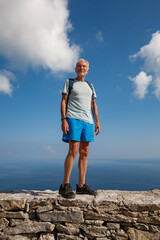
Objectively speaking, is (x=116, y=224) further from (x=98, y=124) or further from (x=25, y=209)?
(x=98, y=124)

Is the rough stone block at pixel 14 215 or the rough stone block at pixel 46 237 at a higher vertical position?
the rough stone block at pixel 14 215

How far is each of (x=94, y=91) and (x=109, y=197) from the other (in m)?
2.58

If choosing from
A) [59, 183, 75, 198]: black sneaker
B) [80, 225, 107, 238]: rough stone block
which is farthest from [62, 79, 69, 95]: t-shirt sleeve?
[80, 225, 107, 238]: rough stone block

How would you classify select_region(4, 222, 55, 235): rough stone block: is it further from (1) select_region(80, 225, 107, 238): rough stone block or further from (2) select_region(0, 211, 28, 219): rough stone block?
(1) select_region(80, 225, 107, 238): rough stone block

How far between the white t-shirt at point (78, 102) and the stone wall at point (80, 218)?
1.77 meters

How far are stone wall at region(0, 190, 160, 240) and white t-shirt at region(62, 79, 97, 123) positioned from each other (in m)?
1.77

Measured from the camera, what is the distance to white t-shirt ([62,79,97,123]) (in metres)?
3.67

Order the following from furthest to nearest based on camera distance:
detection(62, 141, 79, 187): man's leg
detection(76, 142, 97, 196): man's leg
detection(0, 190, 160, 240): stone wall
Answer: detection(76, 142, 97, 196): man's leg < detection(62, 141, 79, 187): man's leg < detection(0, 190, 160, 240): stone wall

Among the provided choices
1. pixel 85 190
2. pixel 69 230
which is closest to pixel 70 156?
pixel 85 190

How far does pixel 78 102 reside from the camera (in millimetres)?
3746

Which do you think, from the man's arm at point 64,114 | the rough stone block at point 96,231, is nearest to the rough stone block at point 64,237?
the rough stone block at point 96,231

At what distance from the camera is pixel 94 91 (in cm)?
420

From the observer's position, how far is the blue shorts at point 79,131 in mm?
3496

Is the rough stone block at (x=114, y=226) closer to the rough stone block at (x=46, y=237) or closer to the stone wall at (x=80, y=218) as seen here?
the stone wall at (x=80, y=218)
